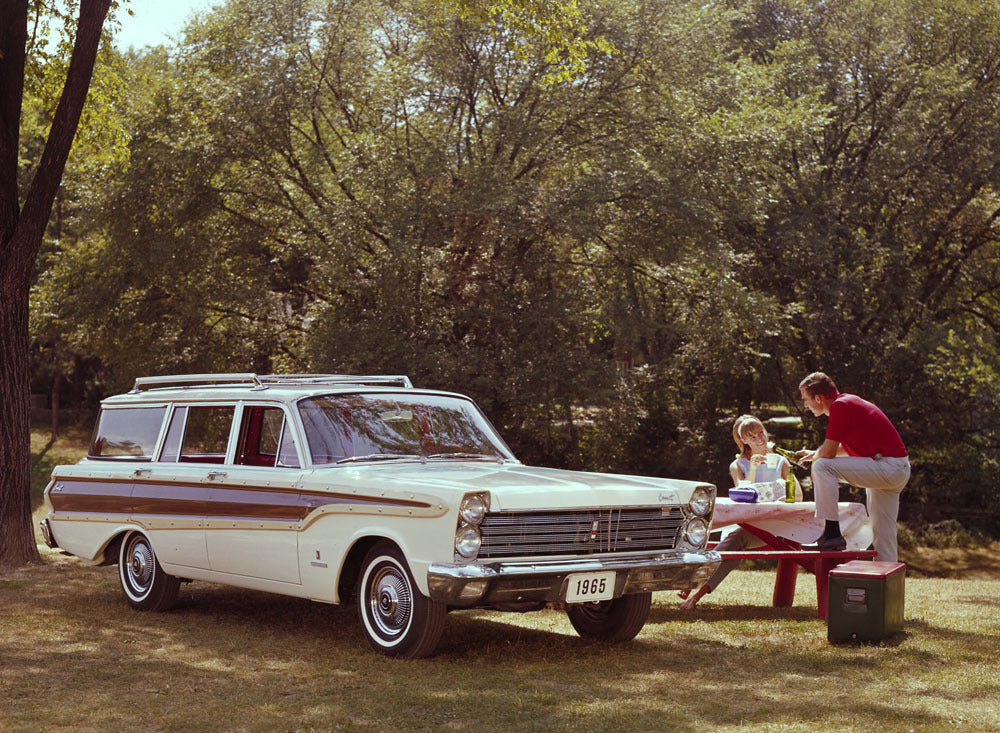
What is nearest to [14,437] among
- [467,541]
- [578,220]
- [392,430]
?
[392,430]

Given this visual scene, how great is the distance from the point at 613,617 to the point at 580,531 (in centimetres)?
124

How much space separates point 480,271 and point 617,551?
1581 centimetres

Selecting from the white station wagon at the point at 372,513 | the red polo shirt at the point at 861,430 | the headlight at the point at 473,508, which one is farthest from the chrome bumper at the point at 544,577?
the red polo shirt at the point at 861,430

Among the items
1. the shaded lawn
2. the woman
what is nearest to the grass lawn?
the shaded lawn

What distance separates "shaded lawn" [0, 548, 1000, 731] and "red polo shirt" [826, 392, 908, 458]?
4.68 feet

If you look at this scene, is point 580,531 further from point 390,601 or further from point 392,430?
point 392,430

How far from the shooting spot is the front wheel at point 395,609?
293 inches

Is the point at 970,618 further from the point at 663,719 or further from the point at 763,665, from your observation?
the point at 663,719

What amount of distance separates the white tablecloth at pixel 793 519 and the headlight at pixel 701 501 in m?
1.57

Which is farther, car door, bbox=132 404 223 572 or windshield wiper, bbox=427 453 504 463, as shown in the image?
car door, bbox=132 404 223 572

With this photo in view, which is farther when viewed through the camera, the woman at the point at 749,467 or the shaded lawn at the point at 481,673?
the woman at the point at 749,467

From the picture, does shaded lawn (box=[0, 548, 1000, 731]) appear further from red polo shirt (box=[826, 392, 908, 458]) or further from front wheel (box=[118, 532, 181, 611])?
red polo shirt (box=[826, 392, 908, 458])

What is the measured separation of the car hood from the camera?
24.1ft

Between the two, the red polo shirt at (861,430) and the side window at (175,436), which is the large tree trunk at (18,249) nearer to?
the side window at (175,436)
